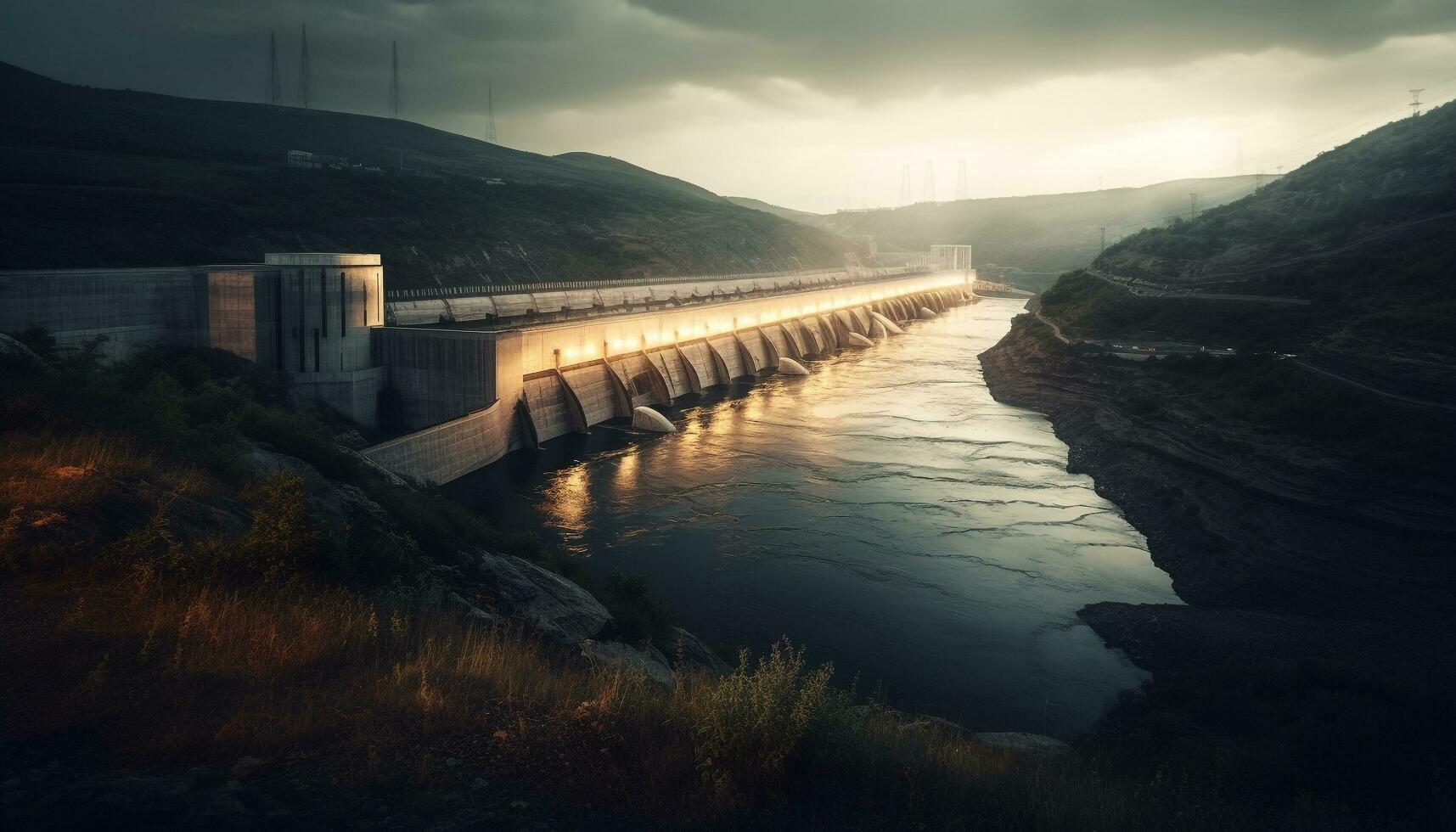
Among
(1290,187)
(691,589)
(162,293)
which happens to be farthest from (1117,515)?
(1290,187)

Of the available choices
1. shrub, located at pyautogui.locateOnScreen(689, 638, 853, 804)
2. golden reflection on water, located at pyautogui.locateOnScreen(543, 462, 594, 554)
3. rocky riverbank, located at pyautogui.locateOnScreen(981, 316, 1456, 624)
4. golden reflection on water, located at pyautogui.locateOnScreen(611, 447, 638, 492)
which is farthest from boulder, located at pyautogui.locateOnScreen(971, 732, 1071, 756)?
golden reflection on water, located at pyautogui.locateOnScreen(611, 447, 638, 492)

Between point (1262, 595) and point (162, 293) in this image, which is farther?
point (162, 293)

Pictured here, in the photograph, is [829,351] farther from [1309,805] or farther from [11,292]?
[1309,805]

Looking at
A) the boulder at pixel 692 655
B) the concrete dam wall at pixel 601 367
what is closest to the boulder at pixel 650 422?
the concrete dam wall at pixel 601 367

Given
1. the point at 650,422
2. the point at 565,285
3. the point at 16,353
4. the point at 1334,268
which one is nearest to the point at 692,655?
the point at 16,353

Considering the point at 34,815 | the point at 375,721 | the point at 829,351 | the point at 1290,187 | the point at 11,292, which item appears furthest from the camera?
the point at 829,351

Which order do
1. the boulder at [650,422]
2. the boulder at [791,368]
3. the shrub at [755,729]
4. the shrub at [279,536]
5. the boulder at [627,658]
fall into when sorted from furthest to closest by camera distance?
the boulder at [791,368]
the boulder at [650,422]
the boulder at [627,658]
the shrub at [279,536]
the shrub at [755,729]

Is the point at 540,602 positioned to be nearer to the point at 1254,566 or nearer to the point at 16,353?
the point at 16,353

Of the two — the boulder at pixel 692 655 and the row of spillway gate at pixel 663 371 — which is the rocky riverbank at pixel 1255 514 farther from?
the row of spillway gate at pixel 663 371
